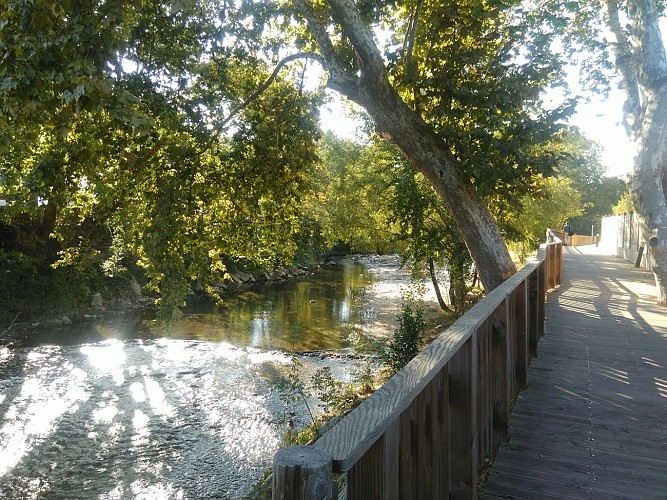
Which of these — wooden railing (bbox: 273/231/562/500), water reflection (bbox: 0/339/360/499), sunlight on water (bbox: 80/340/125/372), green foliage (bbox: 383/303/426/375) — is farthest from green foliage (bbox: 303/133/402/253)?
wooden railing (bbox: 273/231/562/500)

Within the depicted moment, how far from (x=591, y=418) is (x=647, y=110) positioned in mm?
8169

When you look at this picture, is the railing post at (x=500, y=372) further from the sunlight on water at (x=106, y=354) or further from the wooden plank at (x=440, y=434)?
the sunlight on water at (x=106, y=354)

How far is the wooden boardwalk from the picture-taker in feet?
12.1

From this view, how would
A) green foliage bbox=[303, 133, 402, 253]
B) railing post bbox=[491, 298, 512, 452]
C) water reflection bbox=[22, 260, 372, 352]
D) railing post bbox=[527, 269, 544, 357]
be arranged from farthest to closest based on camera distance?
green foliage bbox=[303, 133, 402, 253]
water reflection bbox=[22, 260, 372, 352]
railing post bbox=[527, 269, 544, 357]
railing post bbox=[491, 298, 512, 452]

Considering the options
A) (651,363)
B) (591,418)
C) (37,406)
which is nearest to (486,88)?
(651,363)

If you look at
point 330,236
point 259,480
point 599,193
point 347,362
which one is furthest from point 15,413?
point 599,193

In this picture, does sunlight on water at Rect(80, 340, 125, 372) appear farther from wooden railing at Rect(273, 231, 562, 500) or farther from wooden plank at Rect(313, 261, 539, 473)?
wooden plank at Rect(313, 261, 539, 473)

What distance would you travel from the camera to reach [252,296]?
2541cm

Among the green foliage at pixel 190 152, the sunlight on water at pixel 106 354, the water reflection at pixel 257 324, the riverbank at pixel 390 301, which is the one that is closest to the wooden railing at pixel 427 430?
the green foliage at pixel 190 152

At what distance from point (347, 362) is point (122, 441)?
6.29 metres

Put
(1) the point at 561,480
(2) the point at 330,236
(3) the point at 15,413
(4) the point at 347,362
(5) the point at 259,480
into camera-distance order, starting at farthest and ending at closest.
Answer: (2) the point at 330,236 → (4) the point at 347,362 → (3) the point at 15,413 → (5) the point at 259,480 → (1) the point at 561,480

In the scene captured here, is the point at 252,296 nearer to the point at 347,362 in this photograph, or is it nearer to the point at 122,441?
the point at 347,362

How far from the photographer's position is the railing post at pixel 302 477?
1276 millimetres

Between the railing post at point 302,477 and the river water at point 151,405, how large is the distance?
23.8 ft
